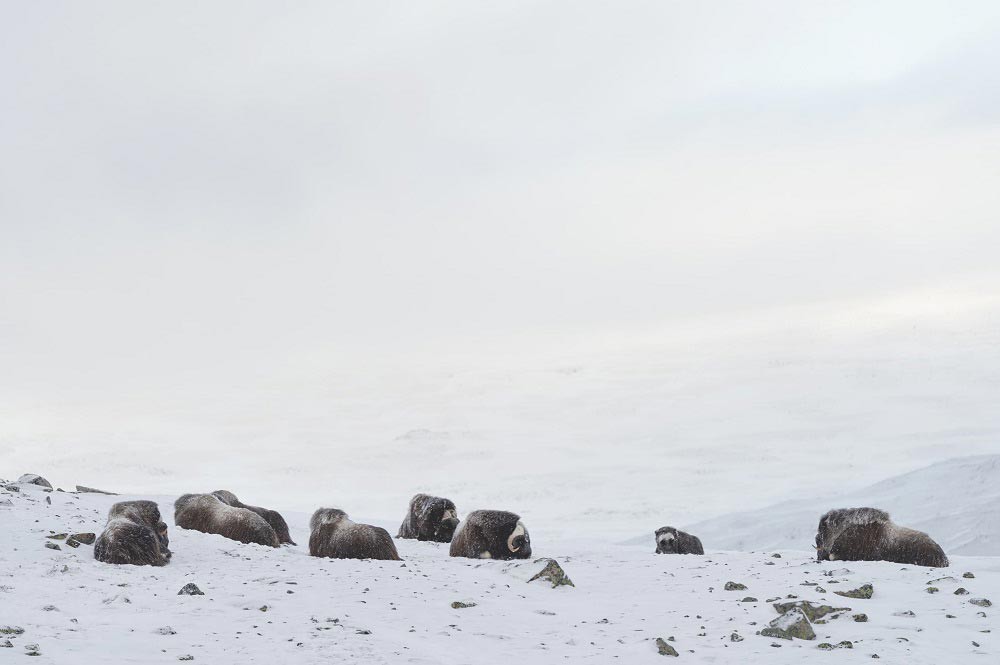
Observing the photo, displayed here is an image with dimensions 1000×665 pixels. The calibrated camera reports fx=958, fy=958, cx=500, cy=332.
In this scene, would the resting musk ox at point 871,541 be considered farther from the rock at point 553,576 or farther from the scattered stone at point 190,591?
the scattered stone at point 190,591

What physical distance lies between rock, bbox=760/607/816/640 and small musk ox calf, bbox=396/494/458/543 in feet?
36.9

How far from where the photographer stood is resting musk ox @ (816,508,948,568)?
559 inches

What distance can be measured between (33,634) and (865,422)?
50457mm

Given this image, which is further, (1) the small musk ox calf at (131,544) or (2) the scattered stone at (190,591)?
(1) the small musk ox calf at (131,544)

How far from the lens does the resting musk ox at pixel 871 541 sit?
1419cm

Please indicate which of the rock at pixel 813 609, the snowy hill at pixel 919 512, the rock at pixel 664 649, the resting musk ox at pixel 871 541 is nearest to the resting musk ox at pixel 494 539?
the resting musk ox at pixel 871 541

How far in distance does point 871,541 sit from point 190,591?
10.1m

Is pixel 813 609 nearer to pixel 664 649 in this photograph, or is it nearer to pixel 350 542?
pixel 664 649

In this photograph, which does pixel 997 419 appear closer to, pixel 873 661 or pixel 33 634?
pixel 873 661

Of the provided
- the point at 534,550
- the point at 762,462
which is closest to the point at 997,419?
the point at 762,462

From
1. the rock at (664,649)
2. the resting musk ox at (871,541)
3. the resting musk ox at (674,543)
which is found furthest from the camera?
the resting musk ox at (674,543)

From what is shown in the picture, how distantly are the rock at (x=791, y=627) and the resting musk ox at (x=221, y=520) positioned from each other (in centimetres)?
938

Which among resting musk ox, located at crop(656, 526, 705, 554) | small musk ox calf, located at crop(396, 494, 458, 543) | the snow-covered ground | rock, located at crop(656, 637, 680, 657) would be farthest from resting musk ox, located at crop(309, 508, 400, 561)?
rock, located at crop(656, 637, 680, 657)

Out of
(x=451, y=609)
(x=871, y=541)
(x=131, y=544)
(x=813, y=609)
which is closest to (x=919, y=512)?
(x=871, y=541)
